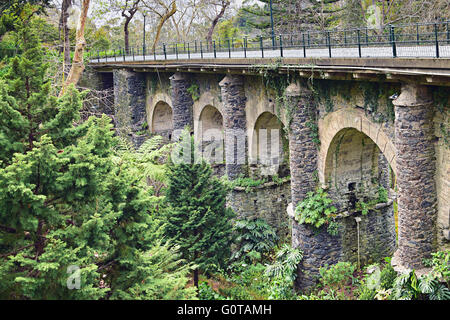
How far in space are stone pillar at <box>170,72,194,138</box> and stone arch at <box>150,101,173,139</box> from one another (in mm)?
4638

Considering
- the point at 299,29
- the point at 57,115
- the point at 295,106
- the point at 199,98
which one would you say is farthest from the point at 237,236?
the point at 299,29

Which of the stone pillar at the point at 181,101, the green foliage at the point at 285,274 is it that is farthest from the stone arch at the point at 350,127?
the stone pillar at the point at 181,101

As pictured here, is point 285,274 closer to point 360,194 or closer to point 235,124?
point 360,194

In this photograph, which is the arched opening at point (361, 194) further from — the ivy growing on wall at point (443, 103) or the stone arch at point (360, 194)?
the ivy growing on wall at point (443, 103)

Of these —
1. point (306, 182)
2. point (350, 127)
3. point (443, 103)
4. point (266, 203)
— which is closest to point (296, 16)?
point (266, 203)

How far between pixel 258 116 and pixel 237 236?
4.13 meters

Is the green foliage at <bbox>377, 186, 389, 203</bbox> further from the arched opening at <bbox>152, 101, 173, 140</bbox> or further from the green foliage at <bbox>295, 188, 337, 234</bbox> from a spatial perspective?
the arched opening at <bbox>152, 101, 173, 140</bbox>

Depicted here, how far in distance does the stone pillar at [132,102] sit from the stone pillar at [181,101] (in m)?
5.39

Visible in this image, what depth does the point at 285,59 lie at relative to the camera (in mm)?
14242

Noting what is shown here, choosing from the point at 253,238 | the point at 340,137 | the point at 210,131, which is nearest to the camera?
the point at 340,137

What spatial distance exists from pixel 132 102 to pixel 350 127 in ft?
56.3

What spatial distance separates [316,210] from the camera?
1452 cm

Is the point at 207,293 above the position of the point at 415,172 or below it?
below

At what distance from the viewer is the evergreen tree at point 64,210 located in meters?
7.34
